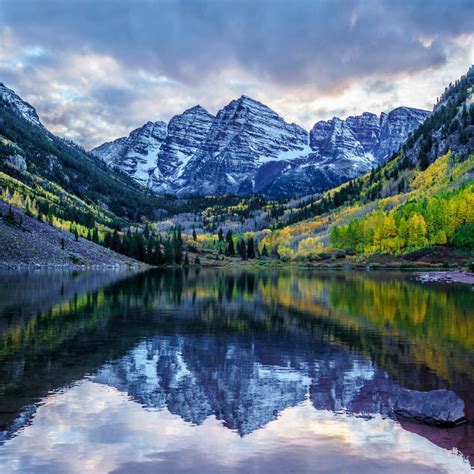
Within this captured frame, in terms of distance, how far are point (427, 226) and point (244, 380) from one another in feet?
503

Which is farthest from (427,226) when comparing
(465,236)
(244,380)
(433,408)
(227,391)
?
(433,408)

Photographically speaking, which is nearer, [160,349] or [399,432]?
[399,432]

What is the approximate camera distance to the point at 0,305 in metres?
54.2

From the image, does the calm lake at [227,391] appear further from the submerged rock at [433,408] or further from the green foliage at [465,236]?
the green foliage at [465,236]

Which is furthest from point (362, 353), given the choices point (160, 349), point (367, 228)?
point (367, 228)

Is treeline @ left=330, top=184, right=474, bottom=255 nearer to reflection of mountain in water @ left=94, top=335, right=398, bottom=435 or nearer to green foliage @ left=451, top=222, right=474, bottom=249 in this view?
green foliage @ left=451, top=222, right=474, bottom=249

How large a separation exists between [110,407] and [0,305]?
38959mm

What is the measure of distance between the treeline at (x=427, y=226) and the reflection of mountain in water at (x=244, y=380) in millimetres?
132495

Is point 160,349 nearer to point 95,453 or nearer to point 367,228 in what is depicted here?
point 95,453

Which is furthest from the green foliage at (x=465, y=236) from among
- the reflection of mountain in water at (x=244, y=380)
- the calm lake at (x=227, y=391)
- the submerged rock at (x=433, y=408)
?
the submerged rock at (x=433, y=408)

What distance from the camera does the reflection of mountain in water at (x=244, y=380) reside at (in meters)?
21.2

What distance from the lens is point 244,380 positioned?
25391 mm

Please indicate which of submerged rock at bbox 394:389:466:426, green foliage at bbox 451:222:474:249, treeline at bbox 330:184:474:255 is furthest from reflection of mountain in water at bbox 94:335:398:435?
treeline at bbox 330:184:474:255

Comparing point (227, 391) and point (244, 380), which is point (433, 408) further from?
point (244, 380)
